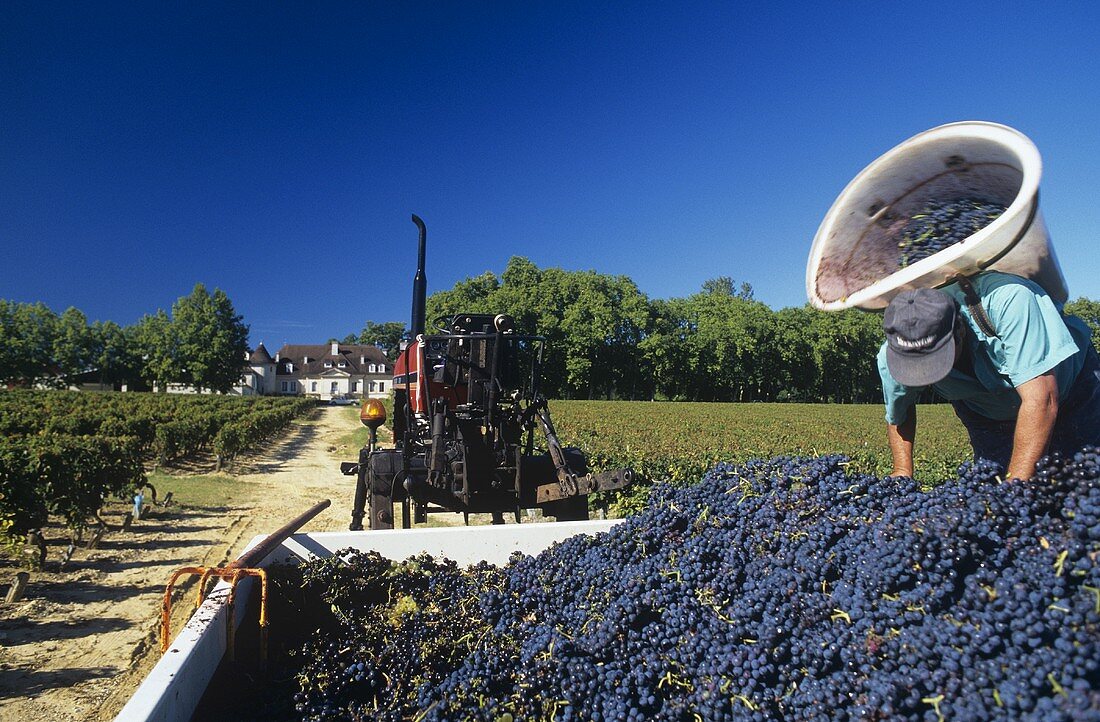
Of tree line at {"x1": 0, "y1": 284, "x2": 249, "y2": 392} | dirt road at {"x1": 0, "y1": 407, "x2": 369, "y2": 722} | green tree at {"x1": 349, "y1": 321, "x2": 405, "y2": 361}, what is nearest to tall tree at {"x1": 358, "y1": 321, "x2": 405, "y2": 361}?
green tree at {"x1": 349, "y1": 321, "x2": 405, "y2": 361}

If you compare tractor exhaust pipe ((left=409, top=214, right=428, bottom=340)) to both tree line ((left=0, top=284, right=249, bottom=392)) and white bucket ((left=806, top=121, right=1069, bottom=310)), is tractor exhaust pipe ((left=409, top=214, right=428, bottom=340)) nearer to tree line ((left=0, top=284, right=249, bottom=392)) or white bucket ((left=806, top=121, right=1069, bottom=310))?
white bucket ((left=806, top=121, right=1069, bottom=310))

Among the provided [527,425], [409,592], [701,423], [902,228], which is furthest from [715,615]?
[701,423]

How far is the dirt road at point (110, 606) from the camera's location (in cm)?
392

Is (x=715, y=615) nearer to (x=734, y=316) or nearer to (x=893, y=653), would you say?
(x=893, y=653)

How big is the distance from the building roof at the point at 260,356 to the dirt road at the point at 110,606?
7964cm

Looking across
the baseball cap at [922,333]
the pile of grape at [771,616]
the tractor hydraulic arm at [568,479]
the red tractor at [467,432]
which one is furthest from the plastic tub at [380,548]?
the red tractor at [467,432]

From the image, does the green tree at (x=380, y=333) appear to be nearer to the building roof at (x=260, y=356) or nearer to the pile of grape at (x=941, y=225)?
the building roof at (x=260, y=356)

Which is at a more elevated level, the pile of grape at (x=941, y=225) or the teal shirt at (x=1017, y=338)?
the pile of grape at (x=941, y=225)

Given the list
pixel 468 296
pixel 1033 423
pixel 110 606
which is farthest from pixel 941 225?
pixel 468 296

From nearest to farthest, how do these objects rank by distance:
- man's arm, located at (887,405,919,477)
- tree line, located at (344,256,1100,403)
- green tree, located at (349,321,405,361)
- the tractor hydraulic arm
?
1. man's arm, located at (887,405,919,477)
2. the tractor hydraulic arm
3. tree line, located at (344,256,1100,403)
4. green tree, located at (349,321,405,361)

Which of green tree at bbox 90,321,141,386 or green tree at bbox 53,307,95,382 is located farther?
green tree at bbox 90,321,141,386

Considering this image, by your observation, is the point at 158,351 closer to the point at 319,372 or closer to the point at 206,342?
the point at 206,342

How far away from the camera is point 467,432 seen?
5062 mm

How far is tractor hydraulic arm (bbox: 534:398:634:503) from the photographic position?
3887 millimetres
